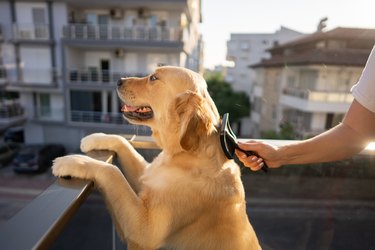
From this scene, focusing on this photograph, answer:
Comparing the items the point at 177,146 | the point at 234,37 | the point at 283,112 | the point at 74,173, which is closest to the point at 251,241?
the point at 177,146

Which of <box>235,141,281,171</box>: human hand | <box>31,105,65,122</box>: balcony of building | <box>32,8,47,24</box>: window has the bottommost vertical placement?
<box>31,105,65,122</box>: balcony of building

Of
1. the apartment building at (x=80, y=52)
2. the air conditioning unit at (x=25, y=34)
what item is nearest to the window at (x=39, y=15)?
the apartment building at (x=80, y=52)

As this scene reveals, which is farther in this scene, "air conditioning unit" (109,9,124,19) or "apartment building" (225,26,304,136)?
"apartment building" (225,26,304,136)

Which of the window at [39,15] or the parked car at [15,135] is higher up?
the window at [39,15]

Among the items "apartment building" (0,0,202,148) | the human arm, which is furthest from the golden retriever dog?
"apartment building" (0,0,202,148)

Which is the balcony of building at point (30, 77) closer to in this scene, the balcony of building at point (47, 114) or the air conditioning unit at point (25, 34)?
the balcony of building at point (47, 114)

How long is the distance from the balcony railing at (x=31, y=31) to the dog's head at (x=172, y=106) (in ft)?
28.7

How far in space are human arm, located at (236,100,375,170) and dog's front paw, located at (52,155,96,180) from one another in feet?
1.75

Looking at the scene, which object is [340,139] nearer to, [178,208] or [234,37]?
[178,208]

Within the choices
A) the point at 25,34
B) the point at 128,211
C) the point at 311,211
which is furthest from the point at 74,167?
the point at 25,34

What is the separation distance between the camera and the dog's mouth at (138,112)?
1302mm

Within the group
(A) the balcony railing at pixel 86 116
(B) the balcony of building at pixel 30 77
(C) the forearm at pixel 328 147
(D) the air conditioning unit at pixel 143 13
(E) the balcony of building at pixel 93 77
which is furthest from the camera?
(B) the balcony of building at pixel 30 77

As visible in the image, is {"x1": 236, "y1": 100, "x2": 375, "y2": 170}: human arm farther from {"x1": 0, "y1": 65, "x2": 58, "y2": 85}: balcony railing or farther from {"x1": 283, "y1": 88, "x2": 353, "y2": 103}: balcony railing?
{"x1": 0, "y1": 65, "x2": 58, "y2": 85}: balcony railing

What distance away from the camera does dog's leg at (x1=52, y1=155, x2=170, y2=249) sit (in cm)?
85
